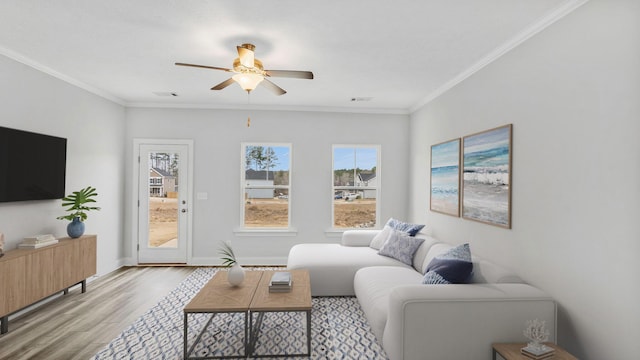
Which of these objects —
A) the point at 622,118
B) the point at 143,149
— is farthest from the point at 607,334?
the point at 143,149

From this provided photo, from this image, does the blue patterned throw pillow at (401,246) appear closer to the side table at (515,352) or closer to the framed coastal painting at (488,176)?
the framed coastal painting at (488,176)

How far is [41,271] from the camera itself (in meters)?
3.23

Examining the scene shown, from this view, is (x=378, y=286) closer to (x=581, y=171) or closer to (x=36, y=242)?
(x=581, y=171)

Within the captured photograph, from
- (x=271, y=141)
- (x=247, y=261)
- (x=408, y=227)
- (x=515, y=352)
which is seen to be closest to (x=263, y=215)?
(x=247, y=261)

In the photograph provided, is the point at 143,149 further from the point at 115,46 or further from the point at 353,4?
the point at 353,4

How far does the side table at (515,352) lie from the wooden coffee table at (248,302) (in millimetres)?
1329

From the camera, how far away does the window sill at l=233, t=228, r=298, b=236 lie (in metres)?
5.36

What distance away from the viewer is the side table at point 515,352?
6.43 feet

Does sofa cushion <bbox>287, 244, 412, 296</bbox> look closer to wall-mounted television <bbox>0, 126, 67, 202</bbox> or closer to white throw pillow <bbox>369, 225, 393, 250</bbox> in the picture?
white throw pillow <bbox>369, 225, 393, 250</bbox>

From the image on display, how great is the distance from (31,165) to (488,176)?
4806mm

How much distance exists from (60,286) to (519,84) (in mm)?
5035

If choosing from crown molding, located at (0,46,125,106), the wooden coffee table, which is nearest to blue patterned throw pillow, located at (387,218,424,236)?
the wooden coffee table

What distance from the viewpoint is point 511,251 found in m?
2.88

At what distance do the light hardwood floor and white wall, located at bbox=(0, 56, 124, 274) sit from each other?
2.49 feet
